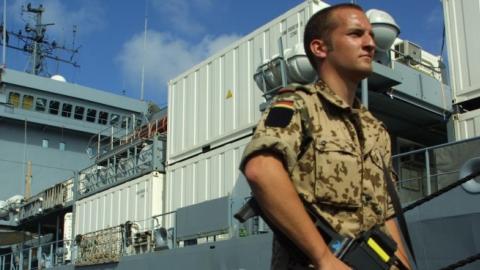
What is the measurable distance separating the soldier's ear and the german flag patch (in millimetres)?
198

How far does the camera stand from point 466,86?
8469mm

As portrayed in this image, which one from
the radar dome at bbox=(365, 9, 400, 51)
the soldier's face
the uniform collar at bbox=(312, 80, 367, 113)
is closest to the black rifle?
the uniform collar at bbox=(312, 80, 367, 113)

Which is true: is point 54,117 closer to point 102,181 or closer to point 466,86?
point 102,181

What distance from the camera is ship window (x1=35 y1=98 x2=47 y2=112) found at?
23.8 meters

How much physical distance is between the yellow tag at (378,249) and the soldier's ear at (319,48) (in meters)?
0.56

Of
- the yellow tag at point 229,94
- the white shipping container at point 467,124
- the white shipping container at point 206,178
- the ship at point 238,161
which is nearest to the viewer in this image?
the ship at point 238,161

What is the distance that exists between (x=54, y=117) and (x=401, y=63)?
17.3 meters

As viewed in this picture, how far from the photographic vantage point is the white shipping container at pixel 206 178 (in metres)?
11.6

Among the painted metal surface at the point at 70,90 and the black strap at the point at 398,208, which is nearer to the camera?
the black strap at the point at 398,208

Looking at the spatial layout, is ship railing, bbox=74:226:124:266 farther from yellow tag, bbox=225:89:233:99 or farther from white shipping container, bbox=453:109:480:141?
white shipping container, bbox=453:109:480:141

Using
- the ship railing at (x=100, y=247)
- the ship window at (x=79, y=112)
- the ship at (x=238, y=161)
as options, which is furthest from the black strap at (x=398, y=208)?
the ship window at (x=79, y=112)

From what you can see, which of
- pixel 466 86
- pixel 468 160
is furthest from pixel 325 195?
pixel 466 86

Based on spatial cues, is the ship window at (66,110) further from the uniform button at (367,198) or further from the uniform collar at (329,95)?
the uniform button at (367,198)

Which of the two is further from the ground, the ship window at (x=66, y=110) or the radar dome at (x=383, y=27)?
the ship window at (x=66, y=110)
